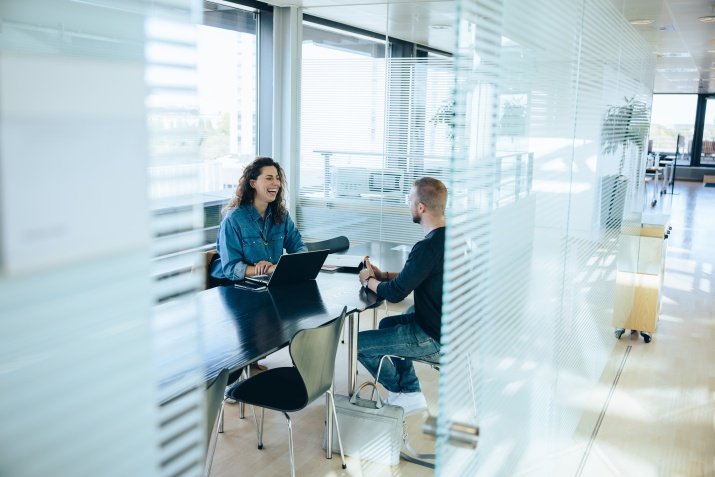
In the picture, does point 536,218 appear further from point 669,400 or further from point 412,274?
point 669,400

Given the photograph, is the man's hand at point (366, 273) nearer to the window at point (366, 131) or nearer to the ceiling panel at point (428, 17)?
the ceiling panel at point (428, 17)

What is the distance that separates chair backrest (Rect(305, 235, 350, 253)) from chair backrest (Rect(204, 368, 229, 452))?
7.95ft

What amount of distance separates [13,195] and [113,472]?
356 mm

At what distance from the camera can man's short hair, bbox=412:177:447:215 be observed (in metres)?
3.44

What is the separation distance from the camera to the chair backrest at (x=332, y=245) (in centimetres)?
495

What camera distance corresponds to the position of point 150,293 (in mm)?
790

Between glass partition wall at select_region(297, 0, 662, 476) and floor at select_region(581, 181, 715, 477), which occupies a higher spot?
glass partition wall at select_region(297, 0, 662, 476)

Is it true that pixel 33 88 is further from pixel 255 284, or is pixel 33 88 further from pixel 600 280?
pixel 600 280

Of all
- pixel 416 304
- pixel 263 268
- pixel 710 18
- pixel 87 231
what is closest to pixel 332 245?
pixel 263 268

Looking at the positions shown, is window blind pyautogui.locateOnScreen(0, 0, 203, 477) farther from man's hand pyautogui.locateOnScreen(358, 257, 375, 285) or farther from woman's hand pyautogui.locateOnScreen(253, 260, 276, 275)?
woman's hand pyautogui.locateOnScreen(253, 260, 276, 275)

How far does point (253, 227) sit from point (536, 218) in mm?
2258

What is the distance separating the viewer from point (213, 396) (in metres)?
2.43

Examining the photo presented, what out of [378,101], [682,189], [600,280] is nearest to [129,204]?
[600,280]

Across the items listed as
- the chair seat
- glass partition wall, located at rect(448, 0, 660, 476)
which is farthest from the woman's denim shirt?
glass partition wall, located at rect(448, 0, 660, 476)
